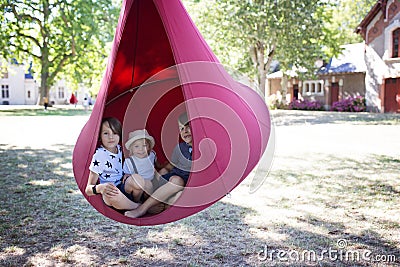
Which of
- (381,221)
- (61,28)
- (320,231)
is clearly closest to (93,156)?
(320,231)

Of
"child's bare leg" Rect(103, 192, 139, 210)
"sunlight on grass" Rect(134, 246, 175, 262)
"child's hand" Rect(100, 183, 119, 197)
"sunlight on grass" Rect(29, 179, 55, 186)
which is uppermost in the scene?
"child's hand" Rect(100, 183, 119, 197)

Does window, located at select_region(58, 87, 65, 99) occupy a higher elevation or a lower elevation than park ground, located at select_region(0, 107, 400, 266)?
higher

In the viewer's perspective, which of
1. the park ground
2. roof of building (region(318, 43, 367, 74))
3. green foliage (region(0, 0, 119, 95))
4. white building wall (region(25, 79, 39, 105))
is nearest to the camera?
the park ground

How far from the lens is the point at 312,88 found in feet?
76.9

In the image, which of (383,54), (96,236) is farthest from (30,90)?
(96,236)

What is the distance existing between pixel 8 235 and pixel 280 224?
7.11 ft

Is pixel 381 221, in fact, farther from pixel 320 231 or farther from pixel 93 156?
pixel 93 156

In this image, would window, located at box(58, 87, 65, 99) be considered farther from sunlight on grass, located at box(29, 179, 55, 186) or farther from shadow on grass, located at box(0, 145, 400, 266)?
shadow on grass, located at box(0, 145, 400, 266)

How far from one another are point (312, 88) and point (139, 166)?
21.9 metres

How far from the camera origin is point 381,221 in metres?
3.38

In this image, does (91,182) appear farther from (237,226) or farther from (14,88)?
(14,88)

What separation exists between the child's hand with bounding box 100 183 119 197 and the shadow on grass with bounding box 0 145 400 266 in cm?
50

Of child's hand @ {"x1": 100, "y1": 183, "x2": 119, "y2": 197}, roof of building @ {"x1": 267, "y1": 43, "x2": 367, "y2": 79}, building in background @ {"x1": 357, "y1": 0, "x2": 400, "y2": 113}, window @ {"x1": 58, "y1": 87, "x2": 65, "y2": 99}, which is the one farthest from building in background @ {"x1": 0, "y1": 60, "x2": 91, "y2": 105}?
child's hand @ {"x1": 100, "y1": 183, "x2": 119, "y2": 197}
